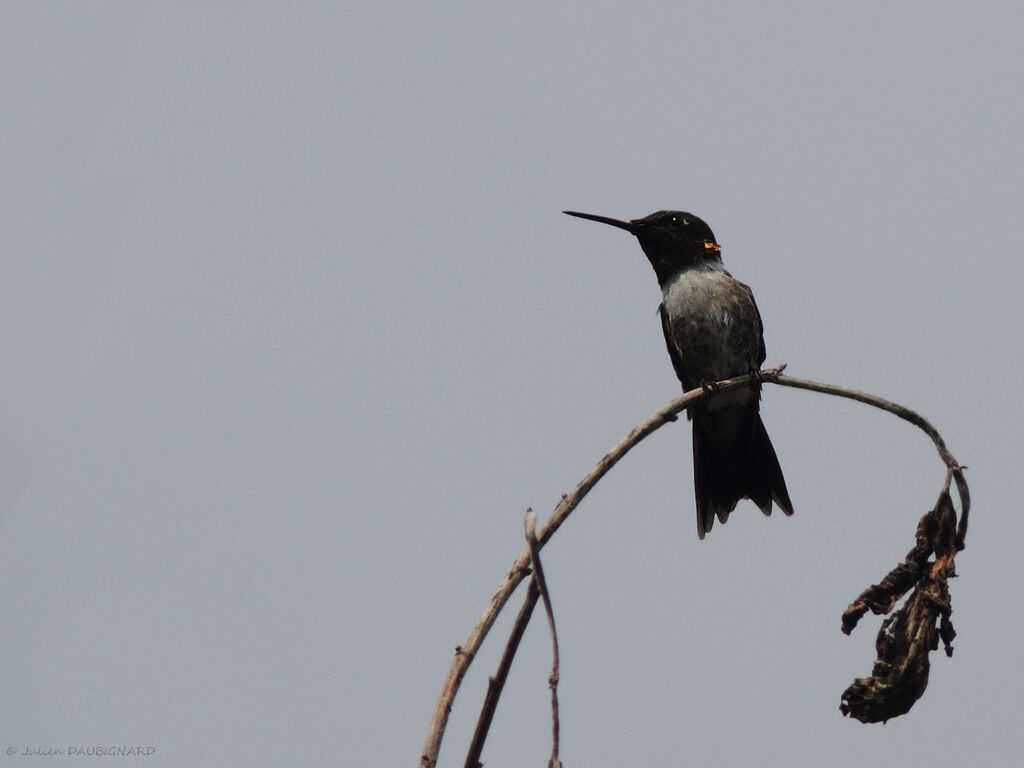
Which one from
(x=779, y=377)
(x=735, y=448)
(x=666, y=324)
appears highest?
(x=666, y=324)

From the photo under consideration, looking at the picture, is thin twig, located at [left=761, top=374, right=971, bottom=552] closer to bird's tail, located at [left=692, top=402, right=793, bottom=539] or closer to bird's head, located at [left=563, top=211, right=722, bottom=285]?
bird's tail, located at [left=692, top=402, right=793, bottom=539]

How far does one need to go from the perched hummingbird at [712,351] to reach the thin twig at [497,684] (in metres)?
4.53

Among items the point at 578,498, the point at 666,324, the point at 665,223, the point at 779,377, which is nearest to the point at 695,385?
the point at 666,324

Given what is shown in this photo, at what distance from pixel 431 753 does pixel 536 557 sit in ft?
1.42

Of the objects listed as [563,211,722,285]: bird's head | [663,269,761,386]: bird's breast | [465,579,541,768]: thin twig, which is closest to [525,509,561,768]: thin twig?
[465,579,541,768]: thin twig

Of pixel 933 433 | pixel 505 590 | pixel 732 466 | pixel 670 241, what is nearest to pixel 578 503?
pixel 505 590

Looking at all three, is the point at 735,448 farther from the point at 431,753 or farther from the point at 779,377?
the point at 431,753

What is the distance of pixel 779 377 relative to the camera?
143 inches

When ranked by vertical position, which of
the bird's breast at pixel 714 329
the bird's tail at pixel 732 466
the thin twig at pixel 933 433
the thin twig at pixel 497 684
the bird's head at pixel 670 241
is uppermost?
the bird's head at pixel 670 241

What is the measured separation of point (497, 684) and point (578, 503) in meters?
0.54

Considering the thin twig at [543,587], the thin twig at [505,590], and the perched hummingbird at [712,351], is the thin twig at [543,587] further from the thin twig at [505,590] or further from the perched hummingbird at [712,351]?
the perched hummingbird at [712,351]

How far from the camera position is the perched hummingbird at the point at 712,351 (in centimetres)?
703

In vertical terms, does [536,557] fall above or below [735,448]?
below

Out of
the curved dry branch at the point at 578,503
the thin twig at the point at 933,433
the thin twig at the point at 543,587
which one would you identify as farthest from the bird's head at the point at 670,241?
the thin twig at the point at 543,587
